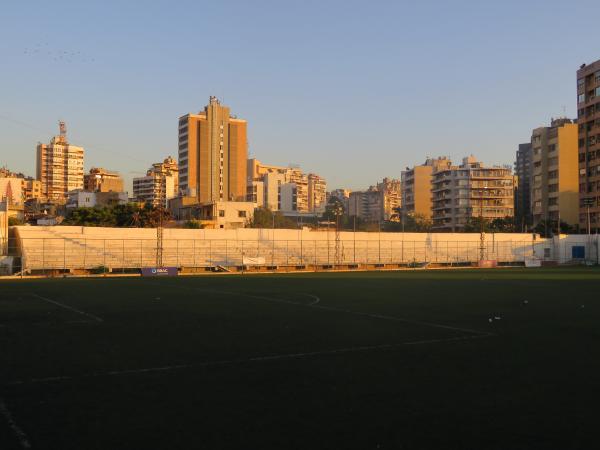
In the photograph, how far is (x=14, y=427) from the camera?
25.1 feet

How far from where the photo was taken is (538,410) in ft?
27.8

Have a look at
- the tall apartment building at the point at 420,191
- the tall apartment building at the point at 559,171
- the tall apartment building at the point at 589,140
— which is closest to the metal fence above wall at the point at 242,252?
the tall apartment building at the point at 589,140

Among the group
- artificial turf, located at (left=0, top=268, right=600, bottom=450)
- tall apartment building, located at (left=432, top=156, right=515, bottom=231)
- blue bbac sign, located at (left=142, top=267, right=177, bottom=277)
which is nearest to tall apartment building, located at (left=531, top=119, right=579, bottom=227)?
tall apartment building, located at (left=432, top=156, right=515, bottom=231)

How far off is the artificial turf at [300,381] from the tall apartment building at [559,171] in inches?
4195

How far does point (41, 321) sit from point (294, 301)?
37.0 ft

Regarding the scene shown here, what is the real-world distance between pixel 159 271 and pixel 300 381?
50.1 meters

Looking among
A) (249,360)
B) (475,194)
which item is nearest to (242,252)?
(249,360)

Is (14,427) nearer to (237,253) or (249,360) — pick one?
(249,360)

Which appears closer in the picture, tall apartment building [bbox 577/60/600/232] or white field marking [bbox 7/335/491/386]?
white field marking [bbox 7/335/491/386]

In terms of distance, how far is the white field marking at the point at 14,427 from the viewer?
7.08m

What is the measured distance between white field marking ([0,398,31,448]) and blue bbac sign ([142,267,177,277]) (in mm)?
50257

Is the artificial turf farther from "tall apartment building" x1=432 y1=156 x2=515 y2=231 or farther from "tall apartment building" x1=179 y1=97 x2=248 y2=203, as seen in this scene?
"tall apartment building" x1=179 y1=97 x2=248 y2=203

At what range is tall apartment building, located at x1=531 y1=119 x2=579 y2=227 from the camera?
119 m

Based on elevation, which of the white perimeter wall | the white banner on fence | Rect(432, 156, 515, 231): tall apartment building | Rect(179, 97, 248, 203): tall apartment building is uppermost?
Rect(179, 97, 248, 203): tall apartment building
